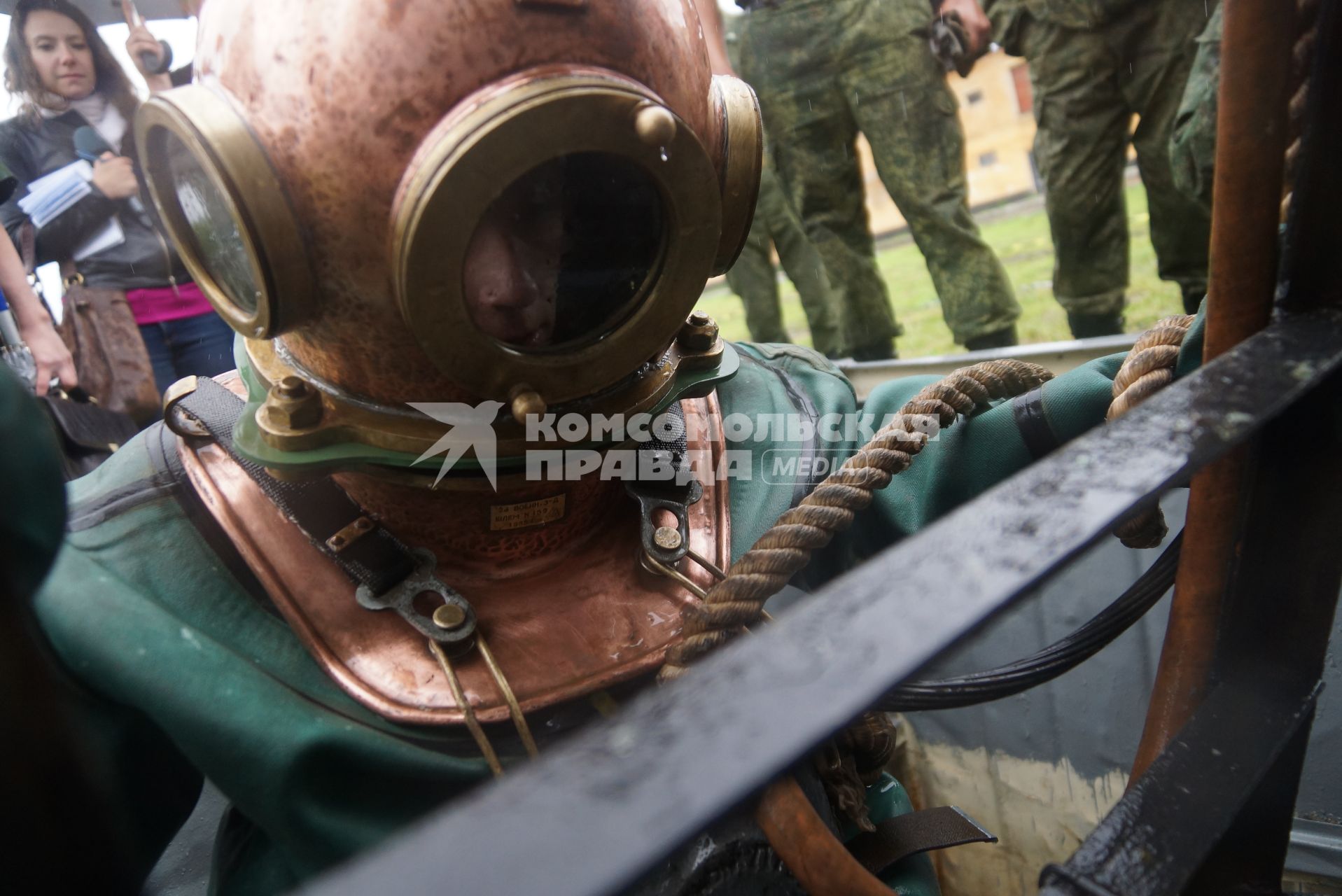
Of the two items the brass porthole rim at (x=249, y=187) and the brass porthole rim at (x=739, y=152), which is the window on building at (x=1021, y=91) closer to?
the brass porthole rim at (x=739, y=152)

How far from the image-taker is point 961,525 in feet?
1.30

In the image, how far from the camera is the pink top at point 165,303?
157cm

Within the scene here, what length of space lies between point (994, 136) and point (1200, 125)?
6.68m

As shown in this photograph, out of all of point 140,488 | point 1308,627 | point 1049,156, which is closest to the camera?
point 1308,627

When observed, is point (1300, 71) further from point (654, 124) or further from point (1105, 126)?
point (1105, 126)

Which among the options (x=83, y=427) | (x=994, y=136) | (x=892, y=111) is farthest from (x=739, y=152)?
(x=994, y=136)

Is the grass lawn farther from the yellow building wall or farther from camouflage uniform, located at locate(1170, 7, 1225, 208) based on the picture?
camouflage uniform, located at locate(1170, 7, 1225, 208)

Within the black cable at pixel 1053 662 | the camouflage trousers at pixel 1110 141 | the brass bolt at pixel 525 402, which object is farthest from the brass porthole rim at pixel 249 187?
the camouflage trousers at pixel 1110 141

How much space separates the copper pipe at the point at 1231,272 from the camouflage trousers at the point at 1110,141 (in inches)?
62.3

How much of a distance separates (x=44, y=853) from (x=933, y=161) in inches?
104

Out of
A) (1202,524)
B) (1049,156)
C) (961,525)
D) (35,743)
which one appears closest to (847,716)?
(961,525)

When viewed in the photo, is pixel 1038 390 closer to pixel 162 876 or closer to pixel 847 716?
pixel 847 716

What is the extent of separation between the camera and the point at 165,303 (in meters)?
1.60

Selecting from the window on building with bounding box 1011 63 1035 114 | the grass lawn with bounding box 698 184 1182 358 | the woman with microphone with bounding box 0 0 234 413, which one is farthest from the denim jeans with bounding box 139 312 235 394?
the window on building with bounding box 1011 63 1035 114
